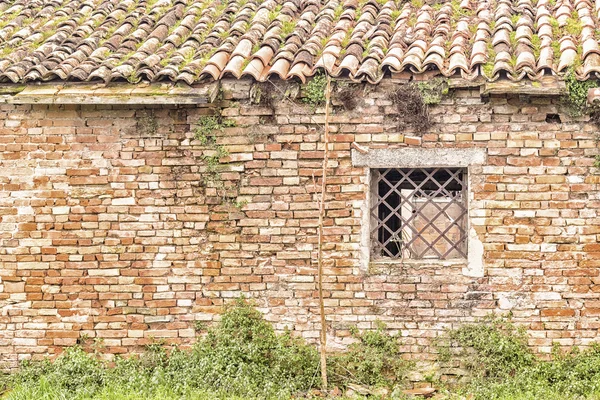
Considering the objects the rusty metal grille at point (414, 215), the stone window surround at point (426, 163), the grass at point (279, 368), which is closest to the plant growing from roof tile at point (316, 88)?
the stone window surround at point (426, 163)

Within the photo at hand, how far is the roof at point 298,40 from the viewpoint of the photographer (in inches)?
253

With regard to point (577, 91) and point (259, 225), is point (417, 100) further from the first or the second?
point (259, 225)

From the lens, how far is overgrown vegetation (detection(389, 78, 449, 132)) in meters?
6.53

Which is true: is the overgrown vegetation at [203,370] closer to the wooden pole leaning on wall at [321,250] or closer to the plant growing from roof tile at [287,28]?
the wooden pole leaning on wall at [321,250]

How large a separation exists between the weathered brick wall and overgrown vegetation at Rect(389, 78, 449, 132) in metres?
0.11

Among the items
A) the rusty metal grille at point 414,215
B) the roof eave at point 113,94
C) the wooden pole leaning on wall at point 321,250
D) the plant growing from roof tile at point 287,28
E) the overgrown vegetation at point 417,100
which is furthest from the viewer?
the plant growing from roof tile at point 287,28

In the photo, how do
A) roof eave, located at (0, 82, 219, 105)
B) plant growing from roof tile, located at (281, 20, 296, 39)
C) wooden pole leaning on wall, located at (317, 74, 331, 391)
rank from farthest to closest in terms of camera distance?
plant growing from roof tile, located at (281, 20, 296, 39) < roof eave, located at (0, 82, 219, 105) < wooden pole leaning on wall, located at (317, 74, 331, 391)

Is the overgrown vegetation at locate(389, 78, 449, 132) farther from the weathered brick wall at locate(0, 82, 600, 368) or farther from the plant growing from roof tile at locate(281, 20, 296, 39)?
the plant growing from roof tile at locate(281, 20, 296, 39)

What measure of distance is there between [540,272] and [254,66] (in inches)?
133

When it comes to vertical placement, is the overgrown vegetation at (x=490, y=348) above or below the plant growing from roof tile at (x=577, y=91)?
below

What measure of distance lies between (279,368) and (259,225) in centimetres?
140

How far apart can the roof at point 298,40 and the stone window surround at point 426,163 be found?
73 centimetres

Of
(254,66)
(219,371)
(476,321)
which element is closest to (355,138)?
(254,66)

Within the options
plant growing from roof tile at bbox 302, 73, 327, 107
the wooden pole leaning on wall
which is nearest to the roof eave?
plant growing from roof tile at bbox 302, 73, 327, 107
